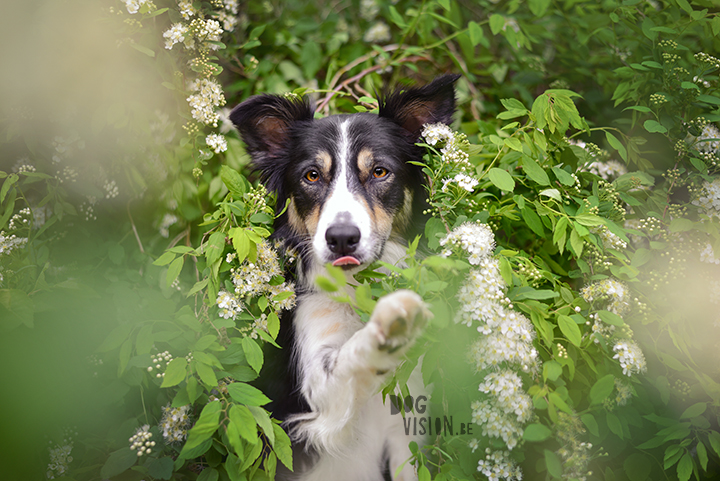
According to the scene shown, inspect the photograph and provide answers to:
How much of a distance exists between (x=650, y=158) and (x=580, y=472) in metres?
1.85

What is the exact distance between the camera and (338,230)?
205cm

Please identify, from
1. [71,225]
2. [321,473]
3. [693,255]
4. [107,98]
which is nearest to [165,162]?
[107,98]

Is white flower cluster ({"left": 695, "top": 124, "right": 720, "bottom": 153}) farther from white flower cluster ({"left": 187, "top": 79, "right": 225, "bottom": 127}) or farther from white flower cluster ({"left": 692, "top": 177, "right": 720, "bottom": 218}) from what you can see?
white flower cluster ({"left": 187, "top": 79, "right": 225, "bottom": 127})

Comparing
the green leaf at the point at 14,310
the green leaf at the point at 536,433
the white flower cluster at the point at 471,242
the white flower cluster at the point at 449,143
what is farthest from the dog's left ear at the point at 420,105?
the green leaf at the point at 14,310

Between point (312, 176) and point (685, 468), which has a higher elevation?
point (312, 176)

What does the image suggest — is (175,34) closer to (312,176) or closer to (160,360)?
(312,176)

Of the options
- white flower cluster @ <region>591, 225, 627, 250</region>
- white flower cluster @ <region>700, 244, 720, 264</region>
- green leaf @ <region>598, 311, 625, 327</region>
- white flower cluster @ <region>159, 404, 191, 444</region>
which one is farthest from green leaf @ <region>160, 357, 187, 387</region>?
white flower cluster @ <region>700, 244, 720, 264</region>

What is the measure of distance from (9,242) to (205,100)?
127cm

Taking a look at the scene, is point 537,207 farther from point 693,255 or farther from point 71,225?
point 71,225

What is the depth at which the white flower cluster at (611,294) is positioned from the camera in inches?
78.0

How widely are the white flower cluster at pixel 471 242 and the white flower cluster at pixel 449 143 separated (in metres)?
0.39

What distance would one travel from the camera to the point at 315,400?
85.0 inches

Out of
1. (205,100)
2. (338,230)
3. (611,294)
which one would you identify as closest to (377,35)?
(205,100)

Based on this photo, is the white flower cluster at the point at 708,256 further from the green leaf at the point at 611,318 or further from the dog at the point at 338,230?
the dog at the point at 338,230
